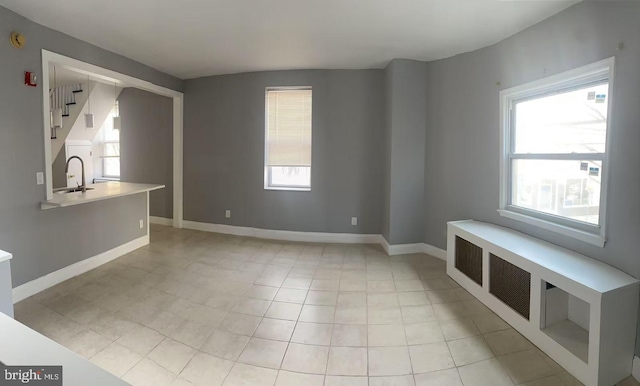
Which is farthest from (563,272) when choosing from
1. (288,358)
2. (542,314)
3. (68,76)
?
(68,76)

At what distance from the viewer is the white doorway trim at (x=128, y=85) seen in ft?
9.89

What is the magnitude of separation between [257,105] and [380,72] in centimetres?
189

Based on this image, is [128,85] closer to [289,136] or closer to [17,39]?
[17,39]

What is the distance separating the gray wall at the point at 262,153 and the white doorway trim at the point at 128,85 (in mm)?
132

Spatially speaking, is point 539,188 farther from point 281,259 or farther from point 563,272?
point 281,259

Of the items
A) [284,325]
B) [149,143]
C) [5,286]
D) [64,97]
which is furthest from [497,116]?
[64,97]

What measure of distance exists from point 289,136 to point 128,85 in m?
2.50

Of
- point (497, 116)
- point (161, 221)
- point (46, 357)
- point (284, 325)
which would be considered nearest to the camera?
point (46, 357)

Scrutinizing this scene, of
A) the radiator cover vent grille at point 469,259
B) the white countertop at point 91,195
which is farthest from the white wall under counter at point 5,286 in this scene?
the radiator cover vent grille at point 469,259

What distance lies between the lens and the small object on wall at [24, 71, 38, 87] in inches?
111

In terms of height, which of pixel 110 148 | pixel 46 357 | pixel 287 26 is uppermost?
pixel 287 26

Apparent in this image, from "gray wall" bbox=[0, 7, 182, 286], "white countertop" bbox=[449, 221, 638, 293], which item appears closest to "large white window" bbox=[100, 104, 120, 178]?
"gray wall" bbox=[0, 7, 182, 286]

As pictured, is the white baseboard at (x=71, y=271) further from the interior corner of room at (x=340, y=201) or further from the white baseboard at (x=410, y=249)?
the white baseboard at (x=410, y=249)

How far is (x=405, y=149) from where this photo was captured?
13.7 ft
